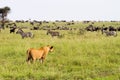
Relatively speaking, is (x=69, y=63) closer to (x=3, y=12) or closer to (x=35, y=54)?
(x=35, y=54)

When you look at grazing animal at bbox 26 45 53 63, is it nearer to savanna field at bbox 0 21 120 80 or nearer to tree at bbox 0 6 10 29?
savanna field at bbox 0 21 120 80

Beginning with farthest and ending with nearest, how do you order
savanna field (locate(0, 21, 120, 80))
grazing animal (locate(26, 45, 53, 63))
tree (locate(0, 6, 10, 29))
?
tree (locate(0, 6, 10, 29)), grazing animal (locate(26, 45, 53, 63)), savanna field (locate(0, 21, 120, 80))

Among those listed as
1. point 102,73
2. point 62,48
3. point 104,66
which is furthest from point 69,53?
point 102,73

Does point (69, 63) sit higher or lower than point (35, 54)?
lower

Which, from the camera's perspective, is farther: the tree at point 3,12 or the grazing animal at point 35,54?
the tree at point 3,12

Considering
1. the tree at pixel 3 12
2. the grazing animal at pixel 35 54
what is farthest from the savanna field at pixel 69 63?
the tree at pixel 3 12

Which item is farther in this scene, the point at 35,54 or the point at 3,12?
the point at 3,12

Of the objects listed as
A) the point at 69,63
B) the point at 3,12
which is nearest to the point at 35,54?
the point at 69,63

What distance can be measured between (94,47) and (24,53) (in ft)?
13.2

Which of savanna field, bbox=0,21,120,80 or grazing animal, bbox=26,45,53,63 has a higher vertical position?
grazing animal, bbox=26,45,53,63

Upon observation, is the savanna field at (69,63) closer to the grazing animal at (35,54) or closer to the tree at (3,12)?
the grazing animal at (35,54)

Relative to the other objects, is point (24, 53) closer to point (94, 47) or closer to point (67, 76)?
point (94, 47)

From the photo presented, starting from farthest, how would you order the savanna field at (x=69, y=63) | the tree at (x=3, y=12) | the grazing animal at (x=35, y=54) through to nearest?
the tree at (x=3, y=12)
the grazing animal at (x=35, y=54)
the savanna field at (x=69, y=63)

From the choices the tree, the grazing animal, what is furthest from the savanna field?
the tree
